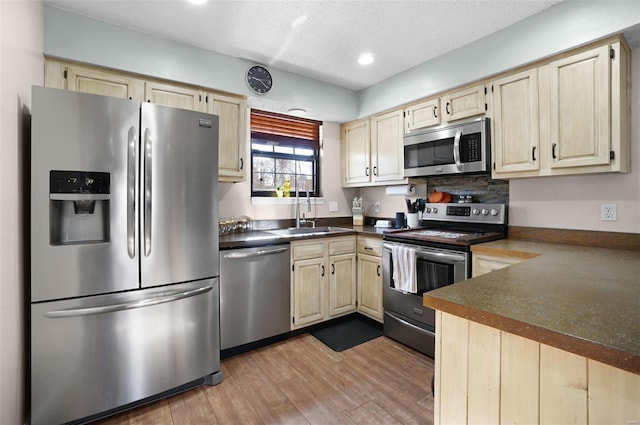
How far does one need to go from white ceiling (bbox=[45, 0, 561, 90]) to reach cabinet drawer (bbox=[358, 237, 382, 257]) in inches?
66.1

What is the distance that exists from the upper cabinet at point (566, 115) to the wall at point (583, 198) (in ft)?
0.25

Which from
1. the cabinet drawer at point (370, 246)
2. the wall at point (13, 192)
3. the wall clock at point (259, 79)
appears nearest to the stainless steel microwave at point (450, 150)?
the cabinet drawer at point (370, 246)

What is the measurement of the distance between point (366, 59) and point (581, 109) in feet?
5.42

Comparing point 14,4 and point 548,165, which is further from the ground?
point 14,4

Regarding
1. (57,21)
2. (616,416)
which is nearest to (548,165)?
(616,416)

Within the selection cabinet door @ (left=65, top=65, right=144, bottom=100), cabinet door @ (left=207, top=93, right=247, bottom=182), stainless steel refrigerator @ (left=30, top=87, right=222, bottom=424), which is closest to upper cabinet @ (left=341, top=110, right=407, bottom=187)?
cabinet door @ (left=207, top=93, right=247, bottom=182)

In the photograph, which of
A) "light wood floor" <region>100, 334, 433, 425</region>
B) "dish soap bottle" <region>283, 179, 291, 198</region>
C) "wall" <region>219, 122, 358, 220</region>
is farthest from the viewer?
"dish soap bottle" <region>283, 179, 291, 198</region>

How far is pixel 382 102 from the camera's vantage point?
323 cm

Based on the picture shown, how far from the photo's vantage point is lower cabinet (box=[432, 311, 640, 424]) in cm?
65

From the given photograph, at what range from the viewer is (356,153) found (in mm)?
3648

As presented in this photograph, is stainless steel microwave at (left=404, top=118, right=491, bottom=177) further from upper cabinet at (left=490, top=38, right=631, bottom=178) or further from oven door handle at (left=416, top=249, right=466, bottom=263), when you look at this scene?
oven door handle at (left=416, top=249, right=466, bottom=263)

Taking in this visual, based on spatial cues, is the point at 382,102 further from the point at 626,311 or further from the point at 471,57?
the point at 626,311

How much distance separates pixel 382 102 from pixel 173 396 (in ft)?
10.3

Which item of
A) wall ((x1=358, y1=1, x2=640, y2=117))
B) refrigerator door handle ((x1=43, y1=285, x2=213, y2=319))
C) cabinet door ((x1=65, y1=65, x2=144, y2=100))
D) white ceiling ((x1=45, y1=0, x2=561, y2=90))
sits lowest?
refrigerator door handle ((x1=43, y1=285, x2=213, y2=319))
